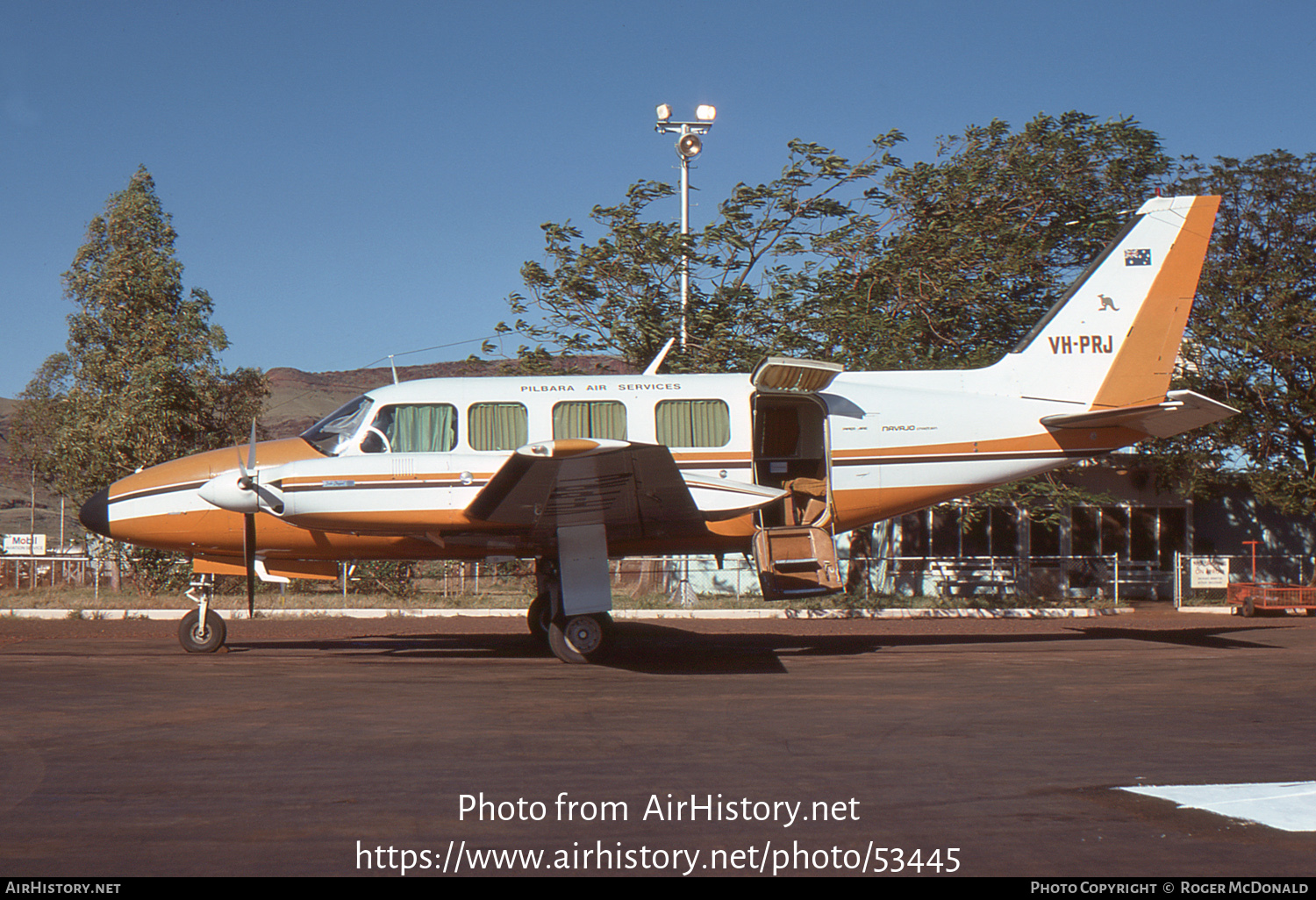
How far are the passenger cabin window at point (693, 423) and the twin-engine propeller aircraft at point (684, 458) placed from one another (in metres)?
0.02

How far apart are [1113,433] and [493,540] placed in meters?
8.30

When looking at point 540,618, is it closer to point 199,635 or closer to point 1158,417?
point 199,635

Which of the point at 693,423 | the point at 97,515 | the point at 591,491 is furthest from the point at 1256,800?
the point at 97,515

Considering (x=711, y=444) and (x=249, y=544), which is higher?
(x=711, y=444)

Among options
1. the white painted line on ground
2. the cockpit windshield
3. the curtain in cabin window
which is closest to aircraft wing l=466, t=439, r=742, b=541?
the curtain in cabin window

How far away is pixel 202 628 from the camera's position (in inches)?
491

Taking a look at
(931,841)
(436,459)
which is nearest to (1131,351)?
(436,459)

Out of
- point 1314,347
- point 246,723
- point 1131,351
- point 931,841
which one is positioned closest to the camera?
point 931,841

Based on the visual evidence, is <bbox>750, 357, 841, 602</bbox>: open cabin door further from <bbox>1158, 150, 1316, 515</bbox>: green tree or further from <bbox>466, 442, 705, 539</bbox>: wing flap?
<bbox>1158, 150, 1316, 515</bbox>: green tree

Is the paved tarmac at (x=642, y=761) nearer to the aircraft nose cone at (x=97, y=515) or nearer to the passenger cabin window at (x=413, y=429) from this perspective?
the aircraft nose cone at (x=97, y=515)

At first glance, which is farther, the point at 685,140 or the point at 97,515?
the point at 685,140

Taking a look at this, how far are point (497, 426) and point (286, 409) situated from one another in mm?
142509

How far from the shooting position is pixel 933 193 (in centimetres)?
2383

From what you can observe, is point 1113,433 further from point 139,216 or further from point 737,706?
point 139,216
